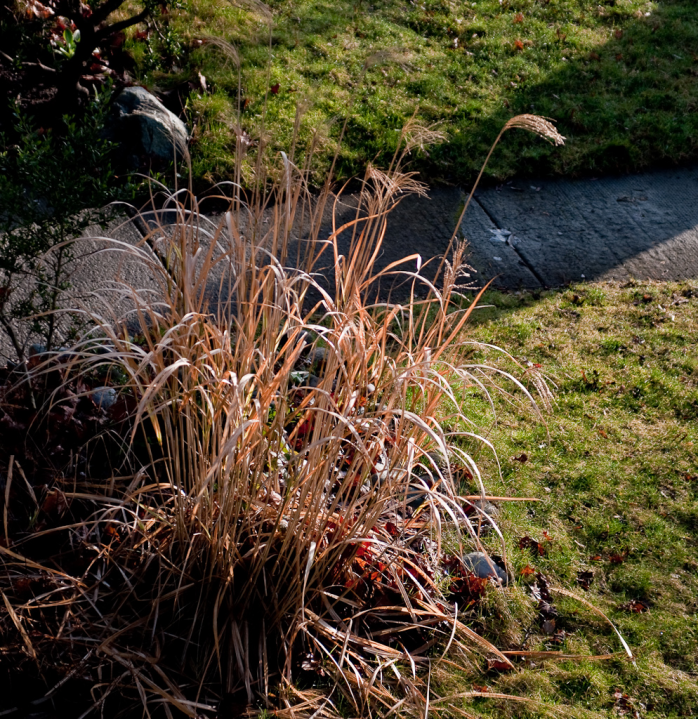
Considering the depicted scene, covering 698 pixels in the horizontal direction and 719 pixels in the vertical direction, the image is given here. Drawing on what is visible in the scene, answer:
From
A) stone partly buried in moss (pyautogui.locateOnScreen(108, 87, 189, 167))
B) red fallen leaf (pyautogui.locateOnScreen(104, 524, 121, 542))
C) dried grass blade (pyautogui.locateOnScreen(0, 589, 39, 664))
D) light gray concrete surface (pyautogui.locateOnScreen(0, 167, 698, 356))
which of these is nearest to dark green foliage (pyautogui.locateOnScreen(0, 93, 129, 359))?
red fallen leaf (pyautogui.locateOnScreen(104, 524, 121, 542))

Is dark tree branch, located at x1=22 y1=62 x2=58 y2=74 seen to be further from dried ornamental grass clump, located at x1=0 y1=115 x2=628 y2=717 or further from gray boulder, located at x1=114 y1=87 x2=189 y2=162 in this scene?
dried ornamental grass clump, located at x1=0 y1=115 x2=628 y2=717

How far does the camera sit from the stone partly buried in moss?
188 inches

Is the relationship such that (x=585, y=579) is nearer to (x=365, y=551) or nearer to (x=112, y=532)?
(x=365, y=551)

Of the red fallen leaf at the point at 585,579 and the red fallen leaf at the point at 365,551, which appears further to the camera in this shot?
the red fallen leaf at the point at 585,579

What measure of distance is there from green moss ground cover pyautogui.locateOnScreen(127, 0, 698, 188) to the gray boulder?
22 cm

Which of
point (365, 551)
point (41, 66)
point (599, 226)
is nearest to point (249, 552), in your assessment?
point (365, 551)

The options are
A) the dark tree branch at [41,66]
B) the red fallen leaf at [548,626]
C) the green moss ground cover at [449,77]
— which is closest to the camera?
the red fallen leaf at [548,626]

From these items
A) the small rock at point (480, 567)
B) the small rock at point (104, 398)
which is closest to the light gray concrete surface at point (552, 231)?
the small rock at point (104, 398)

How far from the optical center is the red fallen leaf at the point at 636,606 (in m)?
2.96

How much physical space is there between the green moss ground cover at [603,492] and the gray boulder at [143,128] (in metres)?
2.49

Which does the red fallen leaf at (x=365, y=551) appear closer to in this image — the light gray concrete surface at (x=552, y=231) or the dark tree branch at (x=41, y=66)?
the light gray concrete surface at (x=552, y=231)

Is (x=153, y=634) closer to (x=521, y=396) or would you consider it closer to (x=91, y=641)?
(x=91, y=641)

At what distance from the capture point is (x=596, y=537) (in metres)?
3.29

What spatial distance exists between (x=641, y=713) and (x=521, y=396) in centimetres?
184
